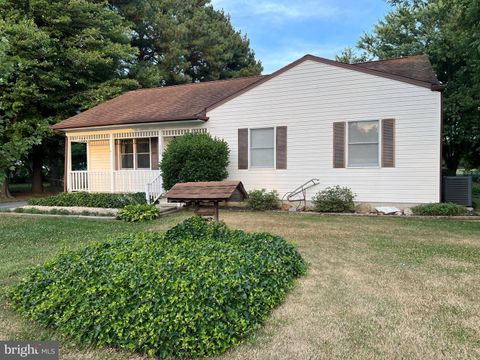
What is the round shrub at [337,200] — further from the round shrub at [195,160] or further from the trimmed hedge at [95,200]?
the trimmed hedge at [95,200]

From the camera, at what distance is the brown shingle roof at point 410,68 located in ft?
33.6

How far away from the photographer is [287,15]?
16062 millimetres

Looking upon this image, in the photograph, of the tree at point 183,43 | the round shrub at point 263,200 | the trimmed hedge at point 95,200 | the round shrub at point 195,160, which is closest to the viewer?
the round shrub at point 195,160

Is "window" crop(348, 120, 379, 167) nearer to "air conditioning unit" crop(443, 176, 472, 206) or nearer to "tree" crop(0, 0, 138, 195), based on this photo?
"air conditioning unit" crop(443, 176, 472, 206)

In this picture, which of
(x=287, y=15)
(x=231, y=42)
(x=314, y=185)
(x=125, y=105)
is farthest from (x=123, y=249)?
(x=231, y=42)

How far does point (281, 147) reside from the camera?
11.1 meters

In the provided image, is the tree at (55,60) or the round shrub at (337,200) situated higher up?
the tree at (55,60)

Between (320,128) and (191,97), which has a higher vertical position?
(191,97)

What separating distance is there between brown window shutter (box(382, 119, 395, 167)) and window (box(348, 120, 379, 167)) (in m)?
0.21

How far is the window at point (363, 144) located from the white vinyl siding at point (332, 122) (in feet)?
0.67

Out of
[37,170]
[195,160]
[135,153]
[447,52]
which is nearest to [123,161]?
[135,153]

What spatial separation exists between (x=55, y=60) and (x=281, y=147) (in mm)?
13206

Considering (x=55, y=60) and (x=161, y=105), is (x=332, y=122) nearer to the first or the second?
(x=161, y=105)

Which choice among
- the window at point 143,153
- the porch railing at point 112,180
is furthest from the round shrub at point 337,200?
the window at point 143,153
